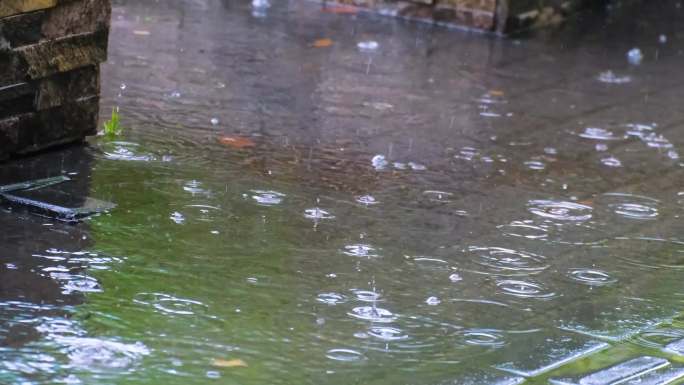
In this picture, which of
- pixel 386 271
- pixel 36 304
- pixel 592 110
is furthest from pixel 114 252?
pixel 592 110

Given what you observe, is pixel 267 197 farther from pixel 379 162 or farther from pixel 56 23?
pixel 56 23

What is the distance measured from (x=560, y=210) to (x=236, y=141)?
4.90 feet

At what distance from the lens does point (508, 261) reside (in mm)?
4242

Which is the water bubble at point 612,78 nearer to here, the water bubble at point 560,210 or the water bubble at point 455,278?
the water bubble at point 560,210

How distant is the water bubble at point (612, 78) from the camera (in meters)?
7.32

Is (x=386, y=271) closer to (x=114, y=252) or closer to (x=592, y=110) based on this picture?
(x=114, y=252)

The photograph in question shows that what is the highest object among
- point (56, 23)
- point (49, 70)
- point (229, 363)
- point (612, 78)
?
point (56, 23)

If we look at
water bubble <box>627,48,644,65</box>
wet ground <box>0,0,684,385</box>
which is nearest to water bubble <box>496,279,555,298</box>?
wet ground <box>0,0,684,385</box>

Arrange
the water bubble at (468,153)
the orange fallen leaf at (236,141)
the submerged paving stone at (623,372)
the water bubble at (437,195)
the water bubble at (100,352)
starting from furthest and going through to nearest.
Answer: the water bubble at (468,153) < the orange fallen leaf at (236,141) < the water bubble at (437,195) < the submerged paving stone at (623,372) < the water bubble at (100,352)

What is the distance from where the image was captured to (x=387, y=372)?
3.27 meters

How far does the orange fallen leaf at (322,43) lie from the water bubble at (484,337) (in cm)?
430

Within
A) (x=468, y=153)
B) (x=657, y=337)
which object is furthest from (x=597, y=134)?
(x=657, y=337)

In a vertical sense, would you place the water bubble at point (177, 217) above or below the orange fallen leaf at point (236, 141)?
below

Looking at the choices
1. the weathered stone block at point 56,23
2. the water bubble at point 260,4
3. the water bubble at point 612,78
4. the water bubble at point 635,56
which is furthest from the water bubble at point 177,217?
the water bubble at point 260,4
